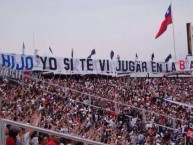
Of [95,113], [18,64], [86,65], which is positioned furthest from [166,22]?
[95,113]

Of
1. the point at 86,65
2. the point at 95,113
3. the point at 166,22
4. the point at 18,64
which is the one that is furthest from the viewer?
the point at 166,22

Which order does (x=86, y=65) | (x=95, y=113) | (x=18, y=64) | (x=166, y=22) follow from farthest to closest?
(x=166, y=22)
(x=86, y=65)
(x=18, y=64)
(x=95, y=113)

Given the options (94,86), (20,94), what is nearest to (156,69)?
(94,86)

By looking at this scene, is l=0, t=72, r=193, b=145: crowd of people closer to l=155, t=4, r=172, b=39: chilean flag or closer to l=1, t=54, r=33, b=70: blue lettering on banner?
l=1, t=54, r=33, b=70: blue lettering on banner

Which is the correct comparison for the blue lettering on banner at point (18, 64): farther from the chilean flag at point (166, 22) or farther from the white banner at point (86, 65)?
the chilean flag at point (166, 22)

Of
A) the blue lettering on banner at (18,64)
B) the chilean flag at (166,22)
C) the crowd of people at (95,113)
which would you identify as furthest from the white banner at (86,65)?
the chilean flag at (166,22)

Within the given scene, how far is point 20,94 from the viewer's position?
14.6 m

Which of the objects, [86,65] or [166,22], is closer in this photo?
[86,65]

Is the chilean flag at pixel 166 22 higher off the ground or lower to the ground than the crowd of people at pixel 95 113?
higher

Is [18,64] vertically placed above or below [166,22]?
below

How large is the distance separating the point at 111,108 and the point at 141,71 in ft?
49.5

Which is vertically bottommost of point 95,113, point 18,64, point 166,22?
point 95,113

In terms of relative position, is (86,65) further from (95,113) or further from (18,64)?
(95,113)

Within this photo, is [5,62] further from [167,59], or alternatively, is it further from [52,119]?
[167,59]
